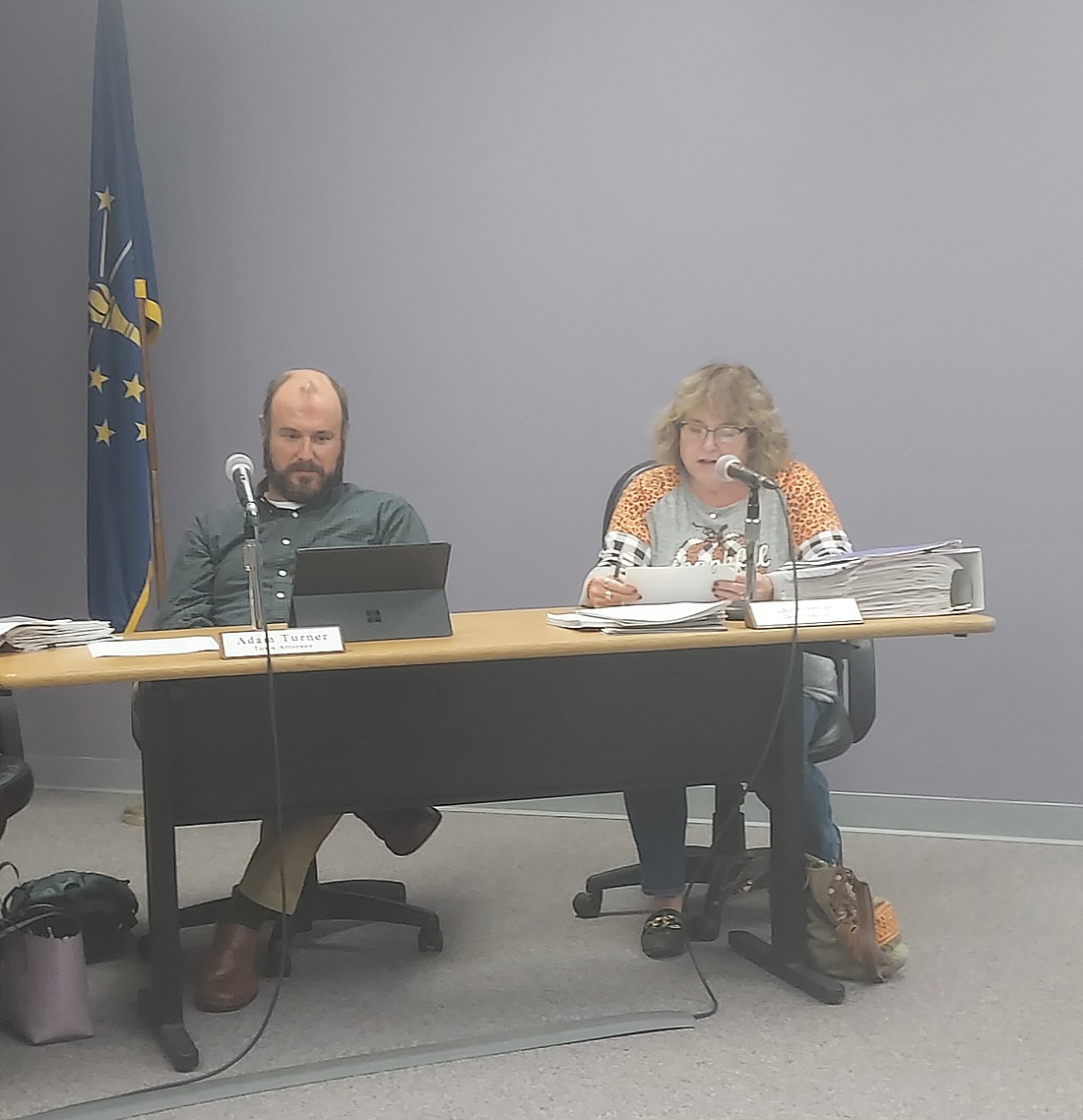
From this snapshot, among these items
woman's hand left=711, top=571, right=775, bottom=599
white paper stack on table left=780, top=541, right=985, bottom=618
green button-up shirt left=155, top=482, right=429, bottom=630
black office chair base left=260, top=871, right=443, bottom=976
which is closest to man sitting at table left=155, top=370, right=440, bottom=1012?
green button-up shirt left=155, top=482, right=429, bottom=630

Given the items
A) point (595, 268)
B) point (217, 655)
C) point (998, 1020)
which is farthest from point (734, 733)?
point (595, 268)

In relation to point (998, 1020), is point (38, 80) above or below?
above

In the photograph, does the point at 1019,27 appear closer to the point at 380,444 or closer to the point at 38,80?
the point at 380,444

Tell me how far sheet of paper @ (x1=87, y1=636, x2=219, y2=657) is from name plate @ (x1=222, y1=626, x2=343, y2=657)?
0.19 feet

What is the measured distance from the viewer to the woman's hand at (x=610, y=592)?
7.43ft

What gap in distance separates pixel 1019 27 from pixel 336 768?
2.41 metres

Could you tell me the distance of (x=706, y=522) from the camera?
2.58 meters

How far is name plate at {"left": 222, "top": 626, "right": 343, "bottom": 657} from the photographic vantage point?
6.15 ft

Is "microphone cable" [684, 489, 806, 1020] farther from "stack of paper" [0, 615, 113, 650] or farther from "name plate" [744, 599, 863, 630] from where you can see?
"stack of paper" [0, 615, 113, 650]

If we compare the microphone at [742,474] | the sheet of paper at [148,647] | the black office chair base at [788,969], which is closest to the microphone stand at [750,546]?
the microphone at [742,474]

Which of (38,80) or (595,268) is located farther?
(38,80)

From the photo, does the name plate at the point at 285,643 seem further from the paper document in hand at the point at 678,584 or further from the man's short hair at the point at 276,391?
the man's short hair at the point at 276,391

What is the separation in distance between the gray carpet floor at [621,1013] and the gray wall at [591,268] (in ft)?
2.48

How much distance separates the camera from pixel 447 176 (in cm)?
348
